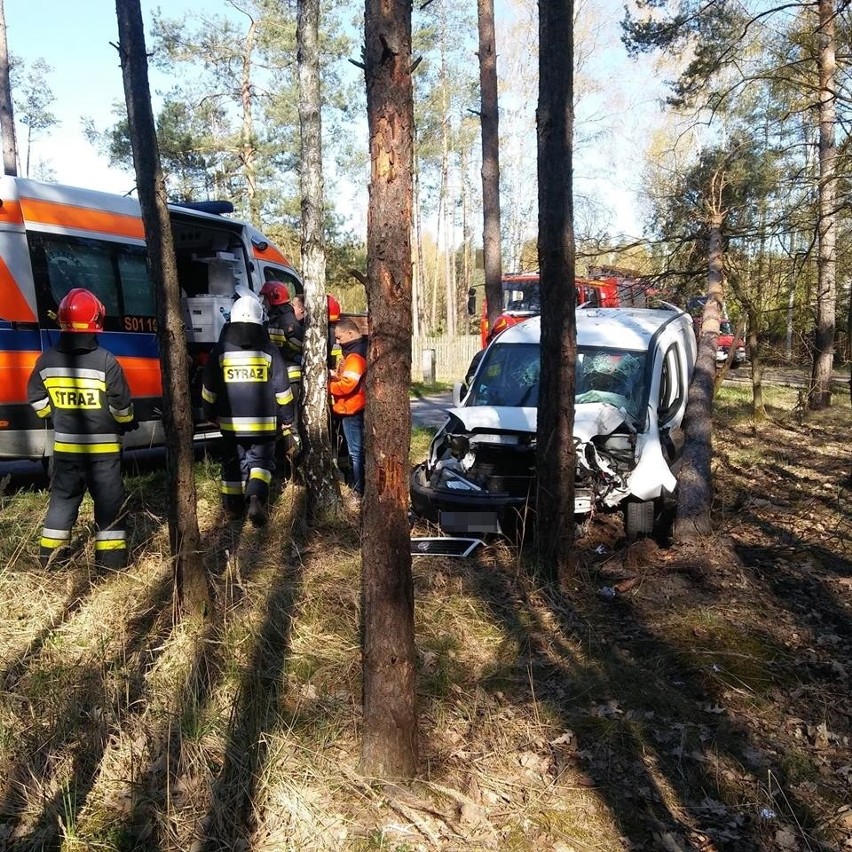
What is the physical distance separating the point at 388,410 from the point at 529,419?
3431 mm

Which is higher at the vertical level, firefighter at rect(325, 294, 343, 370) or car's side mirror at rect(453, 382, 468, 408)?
firefighter at rect(325, 294, 343, 370)

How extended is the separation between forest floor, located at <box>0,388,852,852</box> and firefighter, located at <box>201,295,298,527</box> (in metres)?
0.43

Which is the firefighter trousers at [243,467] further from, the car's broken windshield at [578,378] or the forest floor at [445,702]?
the car's broken windshield at [578,378]

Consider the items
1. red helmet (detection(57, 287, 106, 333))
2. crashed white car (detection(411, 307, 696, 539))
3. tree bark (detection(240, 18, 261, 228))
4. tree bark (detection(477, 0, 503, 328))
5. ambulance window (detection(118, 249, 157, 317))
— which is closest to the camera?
red helmet (detection(57, 287, 106, 333))

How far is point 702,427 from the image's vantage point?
6578 mm

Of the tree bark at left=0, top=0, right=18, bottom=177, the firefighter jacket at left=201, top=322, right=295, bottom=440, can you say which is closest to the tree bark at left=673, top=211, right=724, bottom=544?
the firefighter jacket at left=201, top=322, right=295, bottom=440

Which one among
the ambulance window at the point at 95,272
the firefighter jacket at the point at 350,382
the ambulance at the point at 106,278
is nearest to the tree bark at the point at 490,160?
the ambulance at the point at 106,278

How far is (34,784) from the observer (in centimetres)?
304

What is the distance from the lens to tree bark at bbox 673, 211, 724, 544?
5758 mm

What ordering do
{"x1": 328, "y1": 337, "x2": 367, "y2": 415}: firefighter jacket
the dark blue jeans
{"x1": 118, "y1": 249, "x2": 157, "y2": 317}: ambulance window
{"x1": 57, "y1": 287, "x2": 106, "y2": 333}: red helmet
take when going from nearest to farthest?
{"x1": 57, "y1": 287, "x2": 106, "y2": 333}: red helmet → {"x1": 328, "y1": 337, "x2": 367, "y2": 415}: firefighter jacket → the dark blue jeans → {"x1": 118, "y1": 249, "x2": 157, "y2": 317}: ambulance window

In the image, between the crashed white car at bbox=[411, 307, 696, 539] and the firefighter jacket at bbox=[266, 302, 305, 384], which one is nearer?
the crashed white car at bbox=[411, 307, 696, 539]

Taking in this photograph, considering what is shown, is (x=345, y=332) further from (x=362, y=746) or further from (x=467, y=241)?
(x=467, y=241)

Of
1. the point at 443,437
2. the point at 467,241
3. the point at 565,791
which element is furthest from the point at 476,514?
the point at 467,241

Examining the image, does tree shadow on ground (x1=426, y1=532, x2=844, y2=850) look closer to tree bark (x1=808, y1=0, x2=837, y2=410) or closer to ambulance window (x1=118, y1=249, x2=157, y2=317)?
ambulance window (x1=118, y1=249, x2=157, y2=317)
